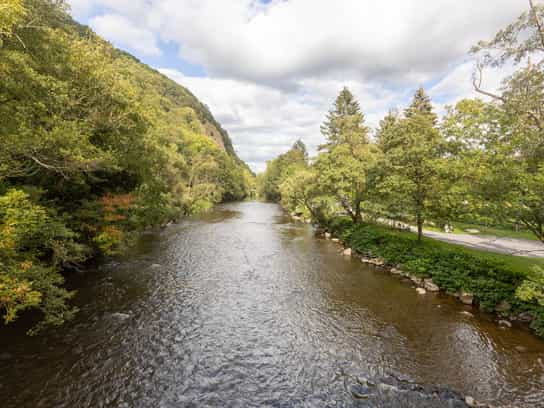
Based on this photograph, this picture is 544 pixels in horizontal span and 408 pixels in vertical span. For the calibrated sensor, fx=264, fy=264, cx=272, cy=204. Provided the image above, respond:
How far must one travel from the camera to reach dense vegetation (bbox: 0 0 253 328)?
6.88m

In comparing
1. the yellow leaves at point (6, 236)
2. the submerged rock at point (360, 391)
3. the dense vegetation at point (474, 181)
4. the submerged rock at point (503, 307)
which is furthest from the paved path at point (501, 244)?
the yellow leaves at point (6, 236)

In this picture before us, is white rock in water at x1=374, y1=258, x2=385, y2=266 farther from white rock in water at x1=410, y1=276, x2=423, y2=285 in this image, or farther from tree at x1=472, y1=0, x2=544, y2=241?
tree at x1=472, y1=0, x2=544, y2=241

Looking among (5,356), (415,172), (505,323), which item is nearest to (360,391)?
(505,323)

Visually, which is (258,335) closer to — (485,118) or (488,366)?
(488,366)

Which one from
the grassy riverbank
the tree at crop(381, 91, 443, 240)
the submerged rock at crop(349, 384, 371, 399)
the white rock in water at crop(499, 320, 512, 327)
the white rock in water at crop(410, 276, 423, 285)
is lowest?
the submerged rock at crop(349, 384, 371, 399)

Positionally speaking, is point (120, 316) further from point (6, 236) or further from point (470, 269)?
point (470, 269)

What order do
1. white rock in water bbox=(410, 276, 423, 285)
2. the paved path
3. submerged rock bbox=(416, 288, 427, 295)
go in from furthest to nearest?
1. the paved path
2. white rock in water bbox=(410, 276, 423, 285)
3. submerged rock bbox=(416, 288, 427, 295)

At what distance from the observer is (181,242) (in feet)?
71.9

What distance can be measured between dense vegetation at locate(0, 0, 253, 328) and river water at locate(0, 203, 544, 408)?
153 centimetres

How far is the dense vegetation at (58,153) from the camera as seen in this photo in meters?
6.88

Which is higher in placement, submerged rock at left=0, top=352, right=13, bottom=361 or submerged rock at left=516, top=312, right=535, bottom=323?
submerged rock at left=516, top=312, right=535, bottom=323

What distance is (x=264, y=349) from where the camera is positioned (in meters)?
8.64

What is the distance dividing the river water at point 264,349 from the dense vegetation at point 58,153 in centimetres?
153

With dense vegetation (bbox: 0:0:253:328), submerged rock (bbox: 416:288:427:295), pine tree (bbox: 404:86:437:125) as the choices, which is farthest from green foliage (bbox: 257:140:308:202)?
submerged rock (bbox: 416:288:427:295)
